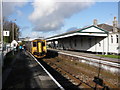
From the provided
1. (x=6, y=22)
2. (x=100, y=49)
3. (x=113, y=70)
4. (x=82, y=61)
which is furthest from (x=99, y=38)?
(x=6, y=22)

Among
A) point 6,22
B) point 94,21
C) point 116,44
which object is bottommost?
point 116,44

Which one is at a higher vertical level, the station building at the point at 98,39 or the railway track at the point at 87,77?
the station building at the point at 98,39

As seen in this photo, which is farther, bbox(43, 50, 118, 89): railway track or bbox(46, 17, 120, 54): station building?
bbox(46, 17, 120, 54): station building

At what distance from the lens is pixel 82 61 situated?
52.2ft

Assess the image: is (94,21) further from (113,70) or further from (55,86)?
(55,86)

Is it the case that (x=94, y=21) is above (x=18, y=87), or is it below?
above

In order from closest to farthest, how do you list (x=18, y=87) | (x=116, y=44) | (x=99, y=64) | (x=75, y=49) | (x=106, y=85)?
(x=18, y=87) → (x=106, y=85) → (x=99, y=64) → (x=116, y=44) → (x=75, y=49)

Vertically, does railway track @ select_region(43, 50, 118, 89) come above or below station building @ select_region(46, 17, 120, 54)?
below

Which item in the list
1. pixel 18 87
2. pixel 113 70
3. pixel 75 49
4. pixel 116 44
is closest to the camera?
pixel 18 87

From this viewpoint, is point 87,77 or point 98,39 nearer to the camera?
point 87,77

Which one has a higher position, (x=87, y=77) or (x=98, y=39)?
(x=98, y=39)

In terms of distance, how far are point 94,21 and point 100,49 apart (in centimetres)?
1050

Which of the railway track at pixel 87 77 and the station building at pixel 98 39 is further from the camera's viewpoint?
the station building at pixel 98 39

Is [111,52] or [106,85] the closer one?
[106,85]
